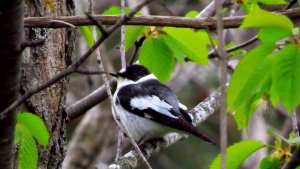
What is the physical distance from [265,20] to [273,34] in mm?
65

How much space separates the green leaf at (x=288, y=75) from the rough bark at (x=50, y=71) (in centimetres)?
113

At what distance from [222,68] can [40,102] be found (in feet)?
4.65

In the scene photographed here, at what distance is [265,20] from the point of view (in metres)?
1.72

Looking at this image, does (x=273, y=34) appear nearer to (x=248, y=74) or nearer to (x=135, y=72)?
(x=248, y=74)

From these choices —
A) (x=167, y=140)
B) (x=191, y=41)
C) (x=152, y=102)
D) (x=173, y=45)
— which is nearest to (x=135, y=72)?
(x=152, y=102)

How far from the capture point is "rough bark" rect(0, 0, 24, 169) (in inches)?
57.6

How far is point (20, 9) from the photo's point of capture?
1471 millimetres

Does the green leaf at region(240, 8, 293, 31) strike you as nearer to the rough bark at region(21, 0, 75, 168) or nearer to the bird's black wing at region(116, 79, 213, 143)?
the rough bark at region(21, 0, 75, 168)

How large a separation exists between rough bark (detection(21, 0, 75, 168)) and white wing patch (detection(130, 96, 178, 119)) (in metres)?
1.89

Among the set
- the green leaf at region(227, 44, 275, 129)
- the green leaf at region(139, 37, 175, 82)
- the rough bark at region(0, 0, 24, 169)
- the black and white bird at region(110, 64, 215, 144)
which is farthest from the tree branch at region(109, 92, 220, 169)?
the rough bark at region(0, 0, 24, 169)

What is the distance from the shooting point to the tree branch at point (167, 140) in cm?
301

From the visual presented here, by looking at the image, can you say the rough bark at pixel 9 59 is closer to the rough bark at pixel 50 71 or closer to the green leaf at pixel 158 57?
the rough bark at pixel 50 71

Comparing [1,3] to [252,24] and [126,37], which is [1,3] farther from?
[126,37]

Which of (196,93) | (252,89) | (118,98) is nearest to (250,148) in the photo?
(252,89)
